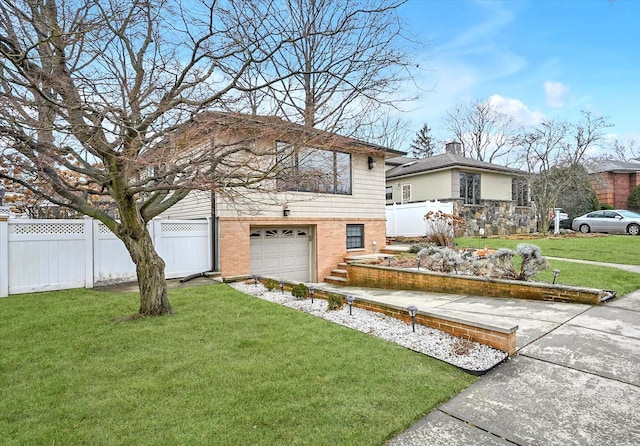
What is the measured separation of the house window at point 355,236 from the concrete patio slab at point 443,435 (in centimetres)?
1007

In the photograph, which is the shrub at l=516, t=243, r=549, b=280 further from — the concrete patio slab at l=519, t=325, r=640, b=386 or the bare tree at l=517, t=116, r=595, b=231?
the bare tree at l=517, t=116, r=595, b=231

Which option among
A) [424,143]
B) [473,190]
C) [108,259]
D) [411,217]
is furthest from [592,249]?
[424,143]

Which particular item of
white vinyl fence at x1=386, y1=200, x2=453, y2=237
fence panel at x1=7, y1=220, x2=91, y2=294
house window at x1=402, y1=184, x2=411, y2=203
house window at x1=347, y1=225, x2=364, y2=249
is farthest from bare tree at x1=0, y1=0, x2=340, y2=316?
house window at x1=402, y1=184, x2=411, y2=203

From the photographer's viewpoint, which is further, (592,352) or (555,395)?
(592,352)

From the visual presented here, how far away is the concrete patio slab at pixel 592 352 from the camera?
3.59 m

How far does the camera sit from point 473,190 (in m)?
18.7

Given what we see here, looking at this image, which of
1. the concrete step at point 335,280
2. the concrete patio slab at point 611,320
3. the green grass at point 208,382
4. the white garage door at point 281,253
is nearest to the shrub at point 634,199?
the concrete step at point 335,280

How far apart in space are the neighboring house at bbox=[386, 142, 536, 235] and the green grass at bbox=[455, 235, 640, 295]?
Result: 3590 millimetres

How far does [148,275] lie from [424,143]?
42478mm

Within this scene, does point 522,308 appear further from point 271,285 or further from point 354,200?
point 354,200

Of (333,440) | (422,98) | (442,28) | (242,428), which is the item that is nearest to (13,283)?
(242,428)

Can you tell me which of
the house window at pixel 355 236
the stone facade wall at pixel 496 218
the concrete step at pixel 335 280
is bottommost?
the concrete step at pixel 335 280

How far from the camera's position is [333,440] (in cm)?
251

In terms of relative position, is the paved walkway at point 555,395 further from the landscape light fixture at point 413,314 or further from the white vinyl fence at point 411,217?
the white vinyl fence at point 411,217
